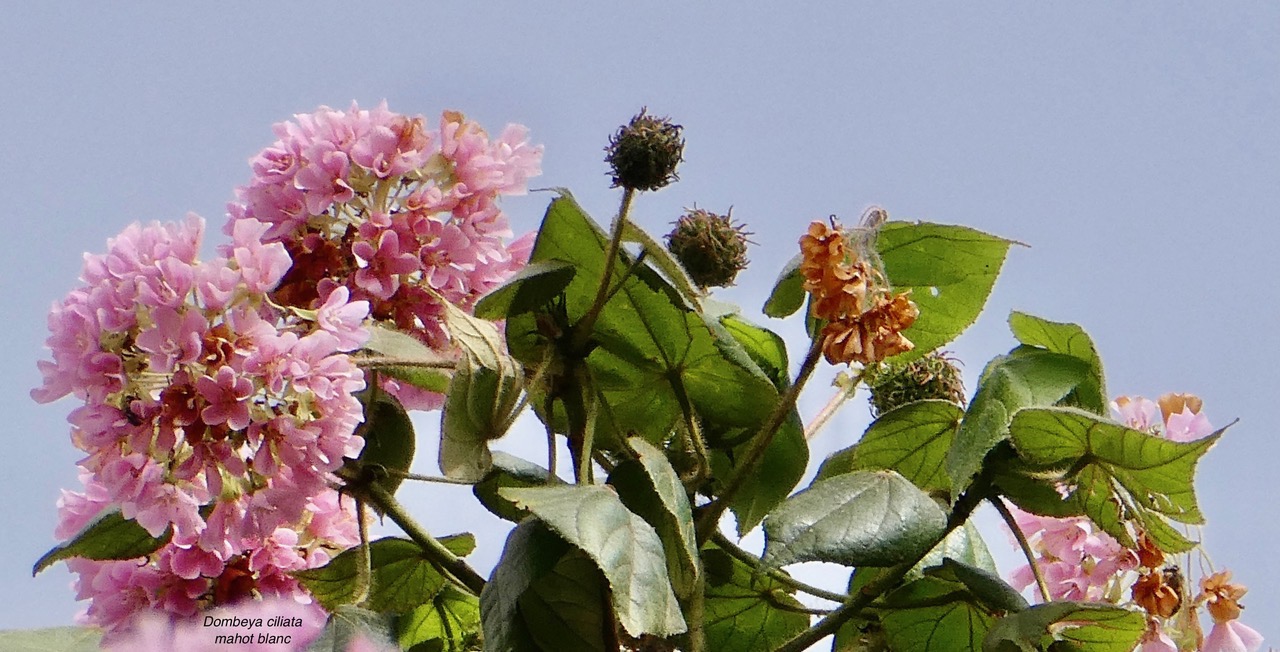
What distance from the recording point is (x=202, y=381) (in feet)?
2.76

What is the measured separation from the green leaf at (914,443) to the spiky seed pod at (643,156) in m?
0.28

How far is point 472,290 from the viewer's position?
3.49 feet

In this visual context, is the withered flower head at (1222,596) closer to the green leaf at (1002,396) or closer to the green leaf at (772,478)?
the green leaf at (1002,396)

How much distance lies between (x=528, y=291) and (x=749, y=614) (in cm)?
38

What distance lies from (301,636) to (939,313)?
1.96 feet

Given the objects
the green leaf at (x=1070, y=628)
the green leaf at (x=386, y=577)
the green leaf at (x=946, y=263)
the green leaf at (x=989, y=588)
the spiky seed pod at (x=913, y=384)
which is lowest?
the green leaf at (x=386, y=577)

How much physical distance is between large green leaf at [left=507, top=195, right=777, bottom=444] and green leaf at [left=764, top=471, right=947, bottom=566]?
117 millimetres

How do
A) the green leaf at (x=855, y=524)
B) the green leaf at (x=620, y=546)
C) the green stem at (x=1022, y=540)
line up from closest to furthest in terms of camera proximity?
the green leaf at (x=620, y=546), the green leaf at (x=855, y=524), the green stem at (x=1022, y=540)

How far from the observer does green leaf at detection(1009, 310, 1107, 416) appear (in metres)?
1.11

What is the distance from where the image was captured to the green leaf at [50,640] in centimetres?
99

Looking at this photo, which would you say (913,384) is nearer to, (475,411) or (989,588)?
(989,588)

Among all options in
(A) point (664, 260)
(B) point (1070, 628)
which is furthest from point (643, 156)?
(B) point (1070, 628)

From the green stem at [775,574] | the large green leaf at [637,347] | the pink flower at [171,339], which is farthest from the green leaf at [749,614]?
the pink flower at [171,339]

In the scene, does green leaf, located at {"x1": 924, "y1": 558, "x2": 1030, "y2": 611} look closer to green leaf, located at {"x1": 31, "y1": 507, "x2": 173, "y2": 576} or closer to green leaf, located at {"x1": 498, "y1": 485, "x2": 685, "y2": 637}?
green leaf, located at {"x1": 498, "y1": 485, "x2": 685, "y2": 637}
